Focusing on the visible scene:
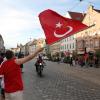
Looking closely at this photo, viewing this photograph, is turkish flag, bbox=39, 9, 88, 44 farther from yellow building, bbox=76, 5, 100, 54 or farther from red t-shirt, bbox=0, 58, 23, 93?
yellow building, bbox=76, 5, 100, 54

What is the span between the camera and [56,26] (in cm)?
848

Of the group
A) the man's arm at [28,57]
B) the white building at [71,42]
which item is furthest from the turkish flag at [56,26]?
the white building at [71,42]

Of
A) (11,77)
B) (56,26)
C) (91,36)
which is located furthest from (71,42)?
(11,77)

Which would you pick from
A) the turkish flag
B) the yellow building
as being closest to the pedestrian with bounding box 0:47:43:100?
the turkish flag

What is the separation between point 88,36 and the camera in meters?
83.7

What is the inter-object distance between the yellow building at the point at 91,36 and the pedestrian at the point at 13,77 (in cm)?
6653

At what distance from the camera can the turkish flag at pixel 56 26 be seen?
814 cm

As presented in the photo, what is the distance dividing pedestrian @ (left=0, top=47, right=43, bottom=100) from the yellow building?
66529 millimetres

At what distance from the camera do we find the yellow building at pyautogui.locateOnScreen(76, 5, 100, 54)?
7725cm

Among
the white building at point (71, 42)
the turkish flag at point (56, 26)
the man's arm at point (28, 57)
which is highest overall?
the white building at point (71, 42)

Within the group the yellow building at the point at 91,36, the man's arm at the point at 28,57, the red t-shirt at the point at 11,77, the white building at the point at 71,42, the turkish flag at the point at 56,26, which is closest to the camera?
the man's arm at the point at 28,57

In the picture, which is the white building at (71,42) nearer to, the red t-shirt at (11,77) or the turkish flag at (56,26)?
the turkish flag at (56,26)

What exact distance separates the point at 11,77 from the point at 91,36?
7399 cm

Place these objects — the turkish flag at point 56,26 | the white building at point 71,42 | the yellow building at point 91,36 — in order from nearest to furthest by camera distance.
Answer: the turkish flag at point 56,26 < the yellow building at point 91,36 < the white building at point 71,42
